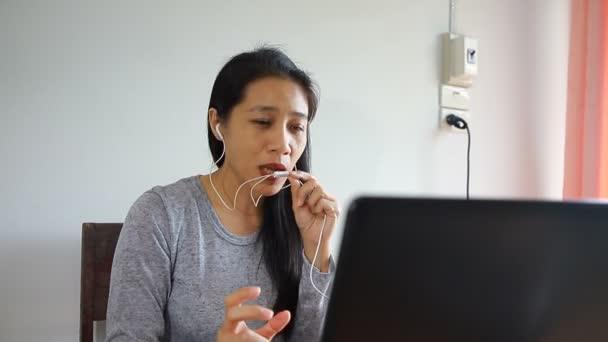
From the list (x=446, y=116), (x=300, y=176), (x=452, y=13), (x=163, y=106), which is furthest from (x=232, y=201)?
(x=452, y=13)

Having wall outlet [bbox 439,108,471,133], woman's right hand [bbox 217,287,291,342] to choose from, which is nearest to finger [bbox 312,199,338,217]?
woman's right hand [bbox 217,287,291,342]

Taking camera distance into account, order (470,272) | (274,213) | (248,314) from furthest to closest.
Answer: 1. (274,213)
2. (248,314)
3. (470,272)

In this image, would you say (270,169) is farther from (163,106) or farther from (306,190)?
(163,106)

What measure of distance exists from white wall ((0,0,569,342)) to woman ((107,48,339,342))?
11.3 inches

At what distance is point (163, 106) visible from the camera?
125 cm

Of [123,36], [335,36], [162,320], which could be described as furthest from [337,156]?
[162,320]

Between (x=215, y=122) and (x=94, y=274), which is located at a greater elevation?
(x=215, y=122)

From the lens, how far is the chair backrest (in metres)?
0.99

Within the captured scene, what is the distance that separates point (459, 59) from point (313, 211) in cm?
106

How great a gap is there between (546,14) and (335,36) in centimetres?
106

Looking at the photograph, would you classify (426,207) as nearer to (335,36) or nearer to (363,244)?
(363,244)

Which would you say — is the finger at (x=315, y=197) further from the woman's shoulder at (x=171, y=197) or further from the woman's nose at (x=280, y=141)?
the woman's shoulder at (x=171, y=197)

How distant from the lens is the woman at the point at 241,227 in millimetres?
868

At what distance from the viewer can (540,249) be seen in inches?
14.7
